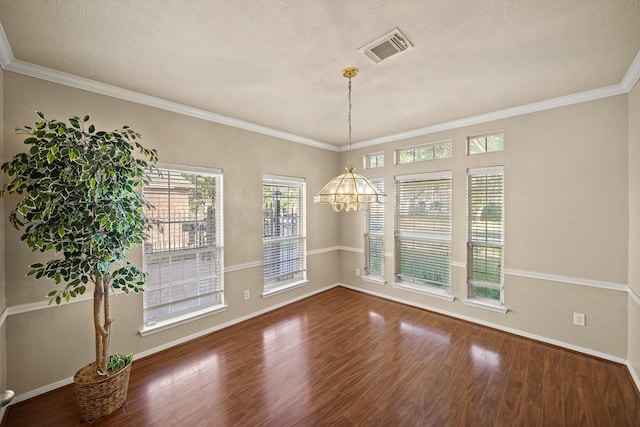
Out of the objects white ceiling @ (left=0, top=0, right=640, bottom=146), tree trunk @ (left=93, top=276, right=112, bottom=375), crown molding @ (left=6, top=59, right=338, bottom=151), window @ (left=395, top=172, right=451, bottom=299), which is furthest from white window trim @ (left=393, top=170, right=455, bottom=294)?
tree trunk @ (left=93, top=276, right=112, bottom=375)

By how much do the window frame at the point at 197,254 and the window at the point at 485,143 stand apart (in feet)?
11.2

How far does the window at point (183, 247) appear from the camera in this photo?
2.95 metres

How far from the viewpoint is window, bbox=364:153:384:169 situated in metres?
4.70

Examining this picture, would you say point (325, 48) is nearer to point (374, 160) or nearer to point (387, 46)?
point (387, 46)

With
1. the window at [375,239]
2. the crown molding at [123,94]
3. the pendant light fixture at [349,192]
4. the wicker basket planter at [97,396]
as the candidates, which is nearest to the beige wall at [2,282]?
the crown molding at [123,94]

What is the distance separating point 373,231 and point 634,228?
3.06 meters

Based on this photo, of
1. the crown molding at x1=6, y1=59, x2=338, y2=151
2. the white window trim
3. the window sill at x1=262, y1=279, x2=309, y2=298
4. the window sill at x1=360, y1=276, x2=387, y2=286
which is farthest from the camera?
the window sill at x1=360, y1=276, x2=387, y2=286

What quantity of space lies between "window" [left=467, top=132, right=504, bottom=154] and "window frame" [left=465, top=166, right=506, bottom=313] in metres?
0.26

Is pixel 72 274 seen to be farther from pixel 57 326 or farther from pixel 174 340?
Result: pixel 174 340

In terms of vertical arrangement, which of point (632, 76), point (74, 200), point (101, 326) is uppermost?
point (632, 76)

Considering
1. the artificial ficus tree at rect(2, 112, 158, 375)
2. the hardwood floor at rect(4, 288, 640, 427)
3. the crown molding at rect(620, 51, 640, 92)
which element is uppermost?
the crown molding at rect(620, 51, 640, 92)

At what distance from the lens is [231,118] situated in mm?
3533

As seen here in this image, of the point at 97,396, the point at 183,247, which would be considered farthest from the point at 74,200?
the point at 97,396

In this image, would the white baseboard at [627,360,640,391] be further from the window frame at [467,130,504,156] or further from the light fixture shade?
the light fixture shade
